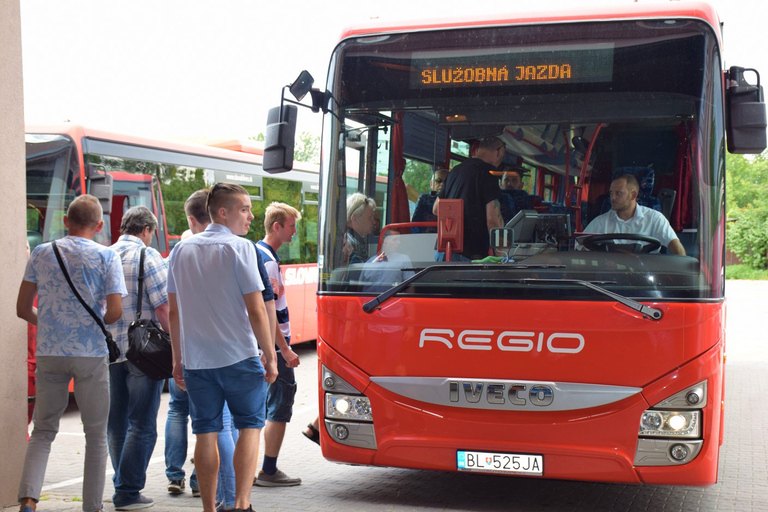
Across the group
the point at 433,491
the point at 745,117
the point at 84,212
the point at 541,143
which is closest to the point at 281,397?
the point at 433,491

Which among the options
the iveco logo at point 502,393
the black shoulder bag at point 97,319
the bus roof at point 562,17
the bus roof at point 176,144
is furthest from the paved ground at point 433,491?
the bus roof at point 176,144

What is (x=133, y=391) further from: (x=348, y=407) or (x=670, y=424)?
(x=670, y=424)

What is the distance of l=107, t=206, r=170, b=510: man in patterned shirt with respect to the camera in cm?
622

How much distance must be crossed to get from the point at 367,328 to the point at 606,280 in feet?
4.84

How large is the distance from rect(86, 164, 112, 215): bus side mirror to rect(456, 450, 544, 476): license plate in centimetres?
684

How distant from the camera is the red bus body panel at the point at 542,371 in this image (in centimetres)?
536

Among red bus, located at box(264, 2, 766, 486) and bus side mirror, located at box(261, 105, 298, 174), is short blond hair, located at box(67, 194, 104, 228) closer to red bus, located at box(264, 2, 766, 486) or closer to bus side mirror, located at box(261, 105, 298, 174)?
bus side mirror, located at box(261, 105, 298, 174)

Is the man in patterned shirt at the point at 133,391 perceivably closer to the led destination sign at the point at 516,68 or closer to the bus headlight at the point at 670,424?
the led destination sign at the point at 516,68

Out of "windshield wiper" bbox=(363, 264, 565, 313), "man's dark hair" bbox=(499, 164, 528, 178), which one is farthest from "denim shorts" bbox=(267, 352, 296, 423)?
"man's dark hair" bbox=(499, 164, 528, 178)

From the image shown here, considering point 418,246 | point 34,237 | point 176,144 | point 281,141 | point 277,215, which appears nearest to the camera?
point 418,246

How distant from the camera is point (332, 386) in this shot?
6.06 m

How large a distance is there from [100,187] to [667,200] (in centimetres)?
750

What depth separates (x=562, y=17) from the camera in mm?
5812

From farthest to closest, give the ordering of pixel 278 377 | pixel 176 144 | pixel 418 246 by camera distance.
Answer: pixel 176 144
pixel 278 377
pixel 418 246
